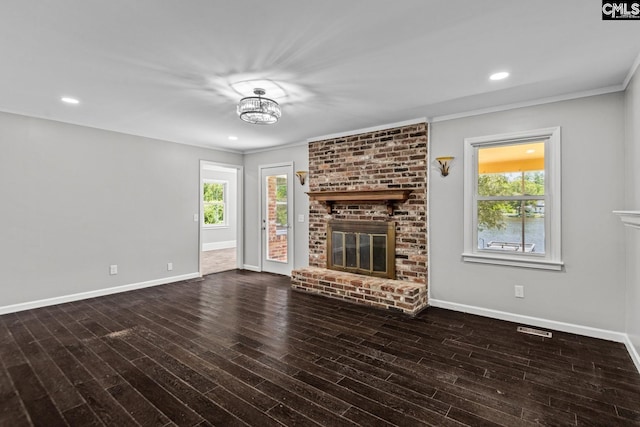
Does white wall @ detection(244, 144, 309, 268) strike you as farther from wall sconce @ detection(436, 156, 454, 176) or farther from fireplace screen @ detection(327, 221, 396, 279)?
wall sconce @ detection(436, 156, 454, 176)

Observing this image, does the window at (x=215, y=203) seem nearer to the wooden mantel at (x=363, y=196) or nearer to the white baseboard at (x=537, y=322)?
the wooden mantel at (x=363, y=196)

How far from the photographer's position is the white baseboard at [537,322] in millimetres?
3127

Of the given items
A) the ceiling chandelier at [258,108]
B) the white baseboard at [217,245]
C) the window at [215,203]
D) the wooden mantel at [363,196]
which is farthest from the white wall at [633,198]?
the window at [215,203]

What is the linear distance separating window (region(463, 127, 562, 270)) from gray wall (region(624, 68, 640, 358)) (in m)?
0.53

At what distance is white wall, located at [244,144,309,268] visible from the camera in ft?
18.5

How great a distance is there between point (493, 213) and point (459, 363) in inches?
75.7

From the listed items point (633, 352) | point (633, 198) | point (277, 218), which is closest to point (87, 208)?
point (277, 218)

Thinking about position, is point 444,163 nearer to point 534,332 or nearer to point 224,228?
point 534,332

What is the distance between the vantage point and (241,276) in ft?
19.6

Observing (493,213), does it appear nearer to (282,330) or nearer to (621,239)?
(621,239)

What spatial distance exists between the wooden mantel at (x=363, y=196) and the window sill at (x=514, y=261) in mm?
1072

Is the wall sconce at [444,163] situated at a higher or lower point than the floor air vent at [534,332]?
higher

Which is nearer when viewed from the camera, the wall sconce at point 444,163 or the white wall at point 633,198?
the white wall at point 633,198

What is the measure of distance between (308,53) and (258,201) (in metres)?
4.19
